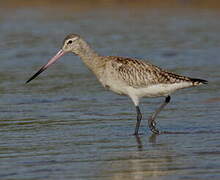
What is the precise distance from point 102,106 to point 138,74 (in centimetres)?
148

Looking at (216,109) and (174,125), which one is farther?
(216,109)

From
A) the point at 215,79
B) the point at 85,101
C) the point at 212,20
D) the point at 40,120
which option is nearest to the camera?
the point at 40,120

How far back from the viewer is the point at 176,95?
13578 millimetres

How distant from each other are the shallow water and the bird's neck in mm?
815

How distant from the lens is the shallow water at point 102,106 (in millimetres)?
8953

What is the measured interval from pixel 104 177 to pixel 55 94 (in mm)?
5578

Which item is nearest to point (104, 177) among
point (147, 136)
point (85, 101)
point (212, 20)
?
point (147, 136)

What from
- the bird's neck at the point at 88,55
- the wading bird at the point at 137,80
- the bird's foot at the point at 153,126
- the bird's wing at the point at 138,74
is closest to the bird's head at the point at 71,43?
the bird's neck at the point at 88,55

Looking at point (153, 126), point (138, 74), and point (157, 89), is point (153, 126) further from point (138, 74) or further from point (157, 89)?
point (138, 74)

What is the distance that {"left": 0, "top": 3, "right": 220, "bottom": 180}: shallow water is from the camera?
895cm

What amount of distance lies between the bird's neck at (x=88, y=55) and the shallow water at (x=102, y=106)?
0.82m

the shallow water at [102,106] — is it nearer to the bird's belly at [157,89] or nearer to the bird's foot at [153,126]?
the bird's foot at [153,126]

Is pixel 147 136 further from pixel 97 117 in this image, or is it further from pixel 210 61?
pixel 210 61

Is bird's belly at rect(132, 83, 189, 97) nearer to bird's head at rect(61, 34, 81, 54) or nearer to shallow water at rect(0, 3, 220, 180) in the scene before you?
shallow water at rect(0, 3, 220, 180)
